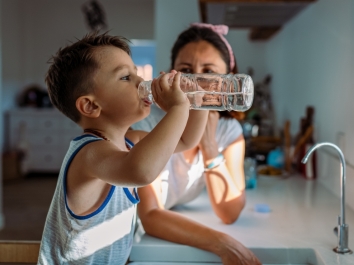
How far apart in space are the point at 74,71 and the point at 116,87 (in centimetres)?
10

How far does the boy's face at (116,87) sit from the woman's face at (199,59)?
0.41 metres

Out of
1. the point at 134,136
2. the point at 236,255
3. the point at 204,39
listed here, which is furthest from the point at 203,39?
the point at 236,255

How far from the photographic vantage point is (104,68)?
0.92 metres

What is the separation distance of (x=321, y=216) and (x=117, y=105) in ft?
2.64

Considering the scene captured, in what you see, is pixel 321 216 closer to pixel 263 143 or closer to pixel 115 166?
pixel 115 166

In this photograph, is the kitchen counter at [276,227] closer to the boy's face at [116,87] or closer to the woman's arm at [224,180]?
the woman's arm at [224,180]

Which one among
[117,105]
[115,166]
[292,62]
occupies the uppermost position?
[292,62]

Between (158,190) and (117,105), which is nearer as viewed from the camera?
(117,105)

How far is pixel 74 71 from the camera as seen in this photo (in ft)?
3.07

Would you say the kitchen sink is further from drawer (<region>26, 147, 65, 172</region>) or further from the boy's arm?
drawer (<region>26, 147, 65, 172</region>)

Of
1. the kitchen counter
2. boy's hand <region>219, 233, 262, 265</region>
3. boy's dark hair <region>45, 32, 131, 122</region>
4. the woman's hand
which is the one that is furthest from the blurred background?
boy's hand <region>219, 233, 262, 265</region>

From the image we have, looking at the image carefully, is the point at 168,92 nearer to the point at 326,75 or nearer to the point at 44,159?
the point at 326,75

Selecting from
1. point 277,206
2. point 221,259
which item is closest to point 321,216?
point 277,206

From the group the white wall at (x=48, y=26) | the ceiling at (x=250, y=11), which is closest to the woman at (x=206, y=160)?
the ceiling at (x=250, y=11)
